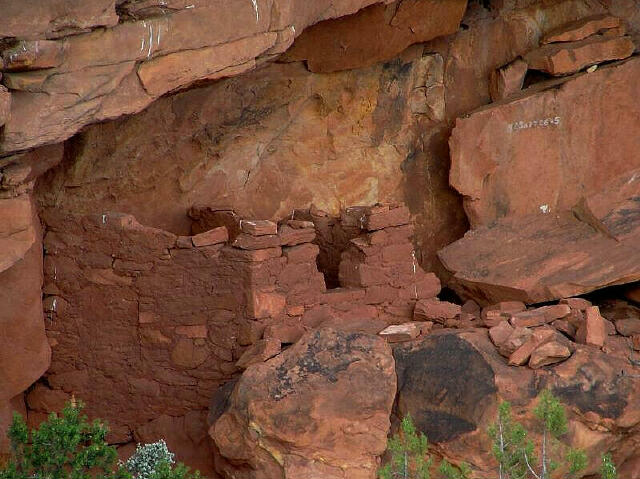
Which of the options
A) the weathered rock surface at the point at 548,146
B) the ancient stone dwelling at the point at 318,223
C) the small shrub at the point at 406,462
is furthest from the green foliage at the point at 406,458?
the weathered rock surface at the point at 548,146

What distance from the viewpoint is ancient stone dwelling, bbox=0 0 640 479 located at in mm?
8844

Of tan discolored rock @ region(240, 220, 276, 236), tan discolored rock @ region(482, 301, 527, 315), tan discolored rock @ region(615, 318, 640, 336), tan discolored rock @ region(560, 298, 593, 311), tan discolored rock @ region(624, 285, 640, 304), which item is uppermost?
tan discolored rock @ region(240, 220, 276, 236)

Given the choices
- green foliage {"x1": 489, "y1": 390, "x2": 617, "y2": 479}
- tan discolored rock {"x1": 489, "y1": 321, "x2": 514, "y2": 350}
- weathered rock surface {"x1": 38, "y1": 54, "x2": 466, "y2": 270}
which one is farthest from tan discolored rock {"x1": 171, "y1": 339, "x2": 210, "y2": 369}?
green foliage {"x1": 489, "y1": 390, "x2": 617, "y2": 479}

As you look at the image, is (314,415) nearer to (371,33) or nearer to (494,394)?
(494,394)

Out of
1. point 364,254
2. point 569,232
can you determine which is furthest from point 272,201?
point 569,232

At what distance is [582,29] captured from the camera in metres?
11.6

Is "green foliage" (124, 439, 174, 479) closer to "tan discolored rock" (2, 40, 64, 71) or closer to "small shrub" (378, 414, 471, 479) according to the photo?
"small shrub" (378, 414, 471, 479)

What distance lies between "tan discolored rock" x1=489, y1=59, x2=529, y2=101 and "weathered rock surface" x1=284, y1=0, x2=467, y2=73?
816 millimetres

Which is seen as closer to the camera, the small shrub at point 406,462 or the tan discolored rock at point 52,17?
the small shrub at point 406,462

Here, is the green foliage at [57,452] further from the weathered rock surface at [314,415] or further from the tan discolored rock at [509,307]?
the tan discolored rock at [509,307]

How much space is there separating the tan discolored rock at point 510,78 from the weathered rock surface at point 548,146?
0.12 metres

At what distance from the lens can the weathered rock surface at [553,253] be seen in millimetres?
10914

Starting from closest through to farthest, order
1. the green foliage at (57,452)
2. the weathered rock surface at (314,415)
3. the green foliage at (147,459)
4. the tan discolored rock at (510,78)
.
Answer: the green foliage at (57,452), the green foliage at (147,459), the weathered rock surface at (314,415), the tan discolored rock at (510,78)

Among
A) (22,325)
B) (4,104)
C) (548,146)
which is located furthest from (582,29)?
(4,104)
